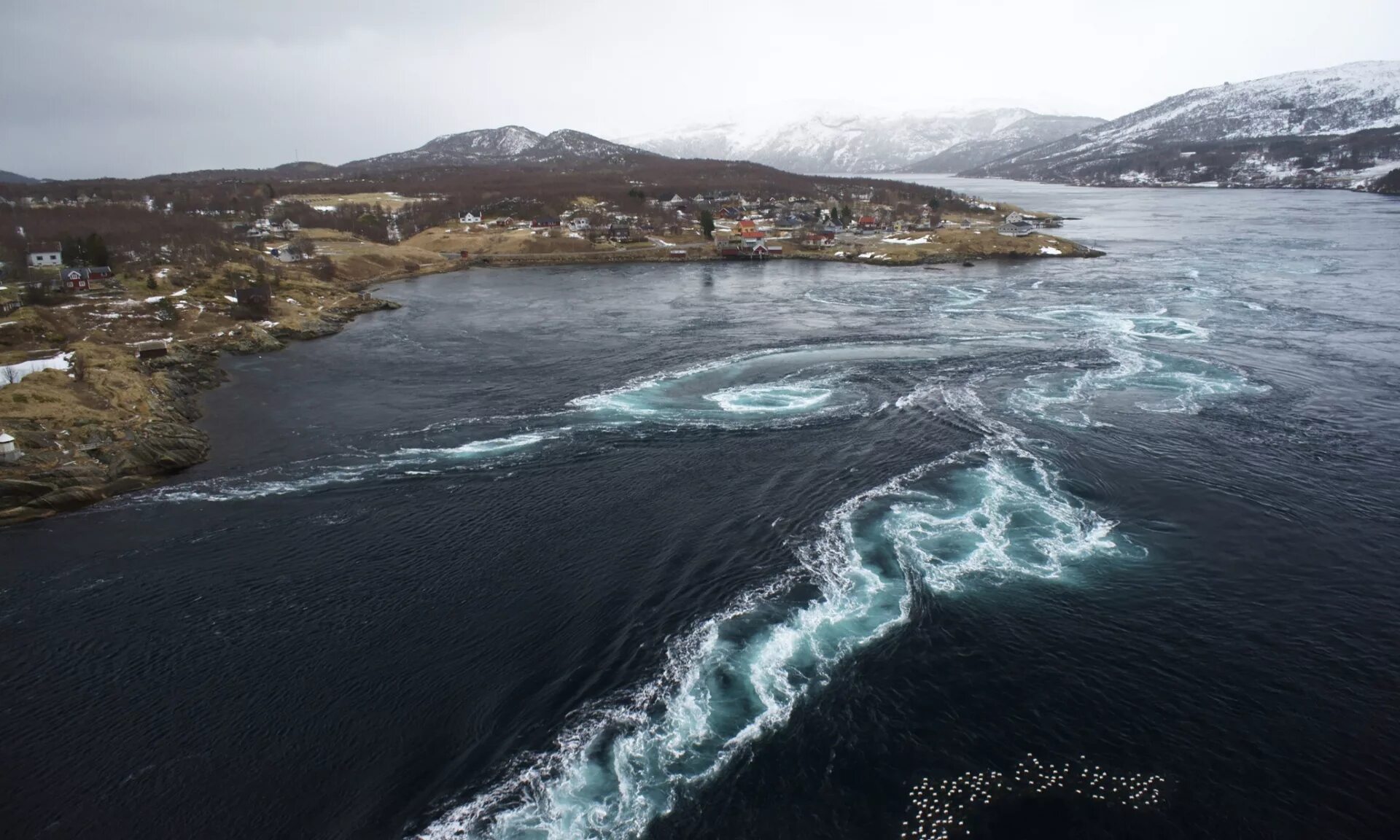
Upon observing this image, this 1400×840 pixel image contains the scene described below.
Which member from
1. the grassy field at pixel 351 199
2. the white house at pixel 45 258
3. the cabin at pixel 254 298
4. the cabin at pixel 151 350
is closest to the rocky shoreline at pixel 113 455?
the cabin at pixel 151 350

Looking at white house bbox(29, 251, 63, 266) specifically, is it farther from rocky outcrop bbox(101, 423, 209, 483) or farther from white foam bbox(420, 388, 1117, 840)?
white foam bbox(420, 388, 1117, 840)

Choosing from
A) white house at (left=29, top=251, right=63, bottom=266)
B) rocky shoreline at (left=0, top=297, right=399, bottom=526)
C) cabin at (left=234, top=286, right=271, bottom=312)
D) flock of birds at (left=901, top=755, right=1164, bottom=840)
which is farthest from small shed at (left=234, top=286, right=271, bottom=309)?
flock of birds at (left=901, top=755, right=1164, bottom=840)

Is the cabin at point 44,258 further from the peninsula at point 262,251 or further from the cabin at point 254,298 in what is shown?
the cabin at point 254,298

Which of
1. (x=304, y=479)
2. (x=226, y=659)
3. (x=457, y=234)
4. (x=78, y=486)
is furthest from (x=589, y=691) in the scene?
(x=457, y=234)

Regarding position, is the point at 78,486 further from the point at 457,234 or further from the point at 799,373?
the point at 457,234

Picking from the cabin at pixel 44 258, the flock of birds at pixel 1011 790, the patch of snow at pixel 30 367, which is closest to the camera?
the flock of birds at pixel 1011 790

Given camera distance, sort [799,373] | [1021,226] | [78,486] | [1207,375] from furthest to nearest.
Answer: [1021,226], [799,373], [1207,375], [78,486]

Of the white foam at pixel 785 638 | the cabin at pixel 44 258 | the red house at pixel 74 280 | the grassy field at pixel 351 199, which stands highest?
the grassy field at pixel 351 199

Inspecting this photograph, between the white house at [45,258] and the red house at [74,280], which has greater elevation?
the white house at [45,258]
